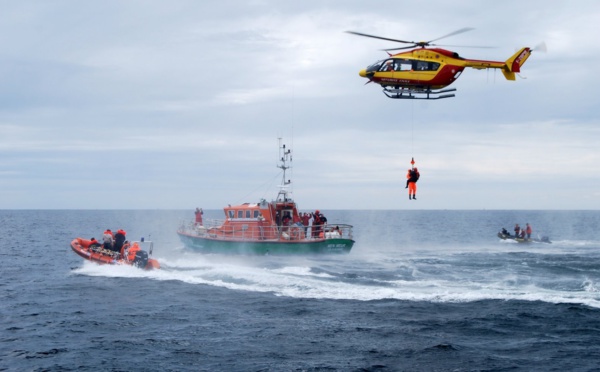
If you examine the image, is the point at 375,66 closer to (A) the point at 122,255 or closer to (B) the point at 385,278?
(B) the point at 385,278

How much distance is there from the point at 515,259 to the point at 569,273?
25.0 ft

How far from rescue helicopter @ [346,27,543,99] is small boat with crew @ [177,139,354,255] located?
1503 cm

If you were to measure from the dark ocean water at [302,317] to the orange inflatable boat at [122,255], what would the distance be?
58 centimetres

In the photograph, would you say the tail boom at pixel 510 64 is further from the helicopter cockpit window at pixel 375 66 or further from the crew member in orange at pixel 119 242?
the crew member in orange at pixel 119 242

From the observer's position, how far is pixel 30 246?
184 ft

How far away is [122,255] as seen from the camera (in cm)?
3297

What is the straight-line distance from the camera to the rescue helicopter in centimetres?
2377

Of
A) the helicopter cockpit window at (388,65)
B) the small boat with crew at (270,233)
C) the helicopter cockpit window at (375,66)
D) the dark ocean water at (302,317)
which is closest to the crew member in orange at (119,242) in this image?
the dark ocean water at (302,317)

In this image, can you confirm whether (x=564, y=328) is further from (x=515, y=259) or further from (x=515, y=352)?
(x=515, y=259)

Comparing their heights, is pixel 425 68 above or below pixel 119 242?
above

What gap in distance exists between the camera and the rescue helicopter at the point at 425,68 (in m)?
23.8

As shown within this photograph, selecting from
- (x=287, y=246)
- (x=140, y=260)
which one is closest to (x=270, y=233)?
(x=287, y=246)

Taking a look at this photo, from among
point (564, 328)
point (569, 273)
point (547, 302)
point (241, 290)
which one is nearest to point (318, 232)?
point (241, 290)

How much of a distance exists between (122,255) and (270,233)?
10.1 m
